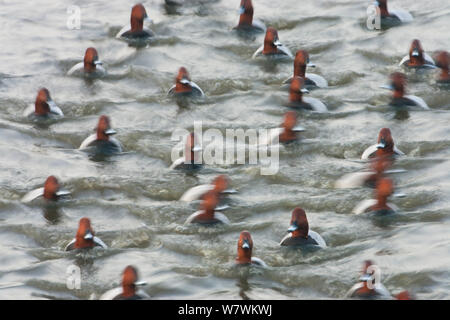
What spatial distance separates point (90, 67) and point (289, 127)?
3963 mm

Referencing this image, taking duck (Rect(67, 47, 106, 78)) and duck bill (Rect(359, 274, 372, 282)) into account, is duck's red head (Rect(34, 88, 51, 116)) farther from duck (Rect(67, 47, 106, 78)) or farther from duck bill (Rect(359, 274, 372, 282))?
duck bill (Rect(359, 274, 372, 282))

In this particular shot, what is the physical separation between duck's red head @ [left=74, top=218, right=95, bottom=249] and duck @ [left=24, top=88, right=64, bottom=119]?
4123 mm

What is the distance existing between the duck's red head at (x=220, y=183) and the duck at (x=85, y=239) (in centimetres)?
178

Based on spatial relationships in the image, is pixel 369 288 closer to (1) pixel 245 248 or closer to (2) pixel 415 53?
(1) pixel 245 248

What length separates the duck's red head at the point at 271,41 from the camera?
1959 cm

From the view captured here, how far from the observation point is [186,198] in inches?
612

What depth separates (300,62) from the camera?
1859cm

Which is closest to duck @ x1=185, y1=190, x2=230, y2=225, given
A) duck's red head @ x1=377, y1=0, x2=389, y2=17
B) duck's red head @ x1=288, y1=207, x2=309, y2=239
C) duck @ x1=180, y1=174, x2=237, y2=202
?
duck @ x1=180, y1=174, x2=237, y2=202

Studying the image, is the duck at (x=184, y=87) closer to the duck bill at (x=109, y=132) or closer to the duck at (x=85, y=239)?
the duck bill at (x=109, y=132)

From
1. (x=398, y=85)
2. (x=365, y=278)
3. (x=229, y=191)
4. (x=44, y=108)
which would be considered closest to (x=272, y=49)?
(x=398, y=85)

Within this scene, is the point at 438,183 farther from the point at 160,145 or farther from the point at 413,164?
the point at 160,145

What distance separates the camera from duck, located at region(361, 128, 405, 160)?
53.0 ft

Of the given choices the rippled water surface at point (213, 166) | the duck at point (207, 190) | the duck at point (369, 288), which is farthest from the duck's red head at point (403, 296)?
the duck at point (207, 190)

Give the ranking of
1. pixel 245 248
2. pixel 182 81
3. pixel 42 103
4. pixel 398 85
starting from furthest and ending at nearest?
pixel 182 81
pixel 398 85
pixel 42 103
pixel 245 248
